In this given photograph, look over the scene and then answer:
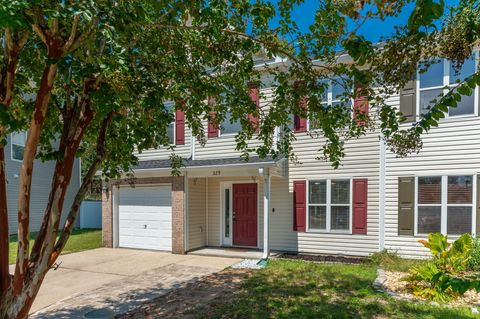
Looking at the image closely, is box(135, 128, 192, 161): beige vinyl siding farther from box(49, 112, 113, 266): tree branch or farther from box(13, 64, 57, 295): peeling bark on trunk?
box(13, 64, 57, 295): peeling bark on trunk

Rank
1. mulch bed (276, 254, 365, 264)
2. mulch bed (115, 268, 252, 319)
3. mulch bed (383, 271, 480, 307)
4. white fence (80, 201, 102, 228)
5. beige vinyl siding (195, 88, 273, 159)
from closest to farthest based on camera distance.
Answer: mulch bed (115, 268, 252, 319) → mulch bed (383, 271, 480, 307) → mulch bed (276, 254, 365, 264) → beige vinyl siding (195, 88, 273, 159) → white fence (80, 201, 102, 228)

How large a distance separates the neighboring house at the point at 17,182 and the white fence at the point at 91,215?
0.92 meters

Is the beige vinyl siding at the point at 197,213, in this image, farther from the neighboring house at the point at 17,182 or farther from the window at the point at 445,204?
the neighboring house at the point at 17,182

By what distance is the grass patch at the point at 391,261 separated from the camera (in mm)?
8102

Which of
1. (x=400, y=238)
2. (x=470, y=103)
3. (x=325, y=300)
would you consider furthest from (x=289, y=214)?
(x=470, y=103)

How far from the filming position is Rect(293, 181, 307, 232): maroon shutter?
415 inches

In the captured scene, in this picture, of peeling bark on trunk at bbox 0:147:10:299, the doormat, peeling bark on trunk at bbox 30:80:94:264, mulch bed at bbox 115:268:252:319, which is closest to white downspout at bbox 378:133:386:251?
the doormat

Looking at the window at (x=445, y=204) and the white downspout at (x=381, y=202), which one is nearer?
the window at (x=445, y=204)

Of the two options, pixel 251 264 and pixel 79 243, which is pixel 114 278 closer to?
pixel 251 264

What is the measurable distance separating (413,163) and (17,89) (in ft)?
29.2

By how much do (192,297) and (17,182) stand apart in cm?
1366

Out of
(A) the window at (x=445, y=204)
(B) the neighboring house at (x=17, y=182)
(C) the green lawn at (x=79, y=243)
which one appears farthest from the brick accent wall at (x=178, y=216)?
(B) the neighboring house at (x=17, y=182)

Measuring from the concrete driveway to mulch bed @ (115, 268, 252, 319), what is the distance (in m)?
0.26

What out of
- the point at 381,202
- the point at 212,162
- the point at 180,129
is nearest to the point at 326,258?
the point at 381,202
